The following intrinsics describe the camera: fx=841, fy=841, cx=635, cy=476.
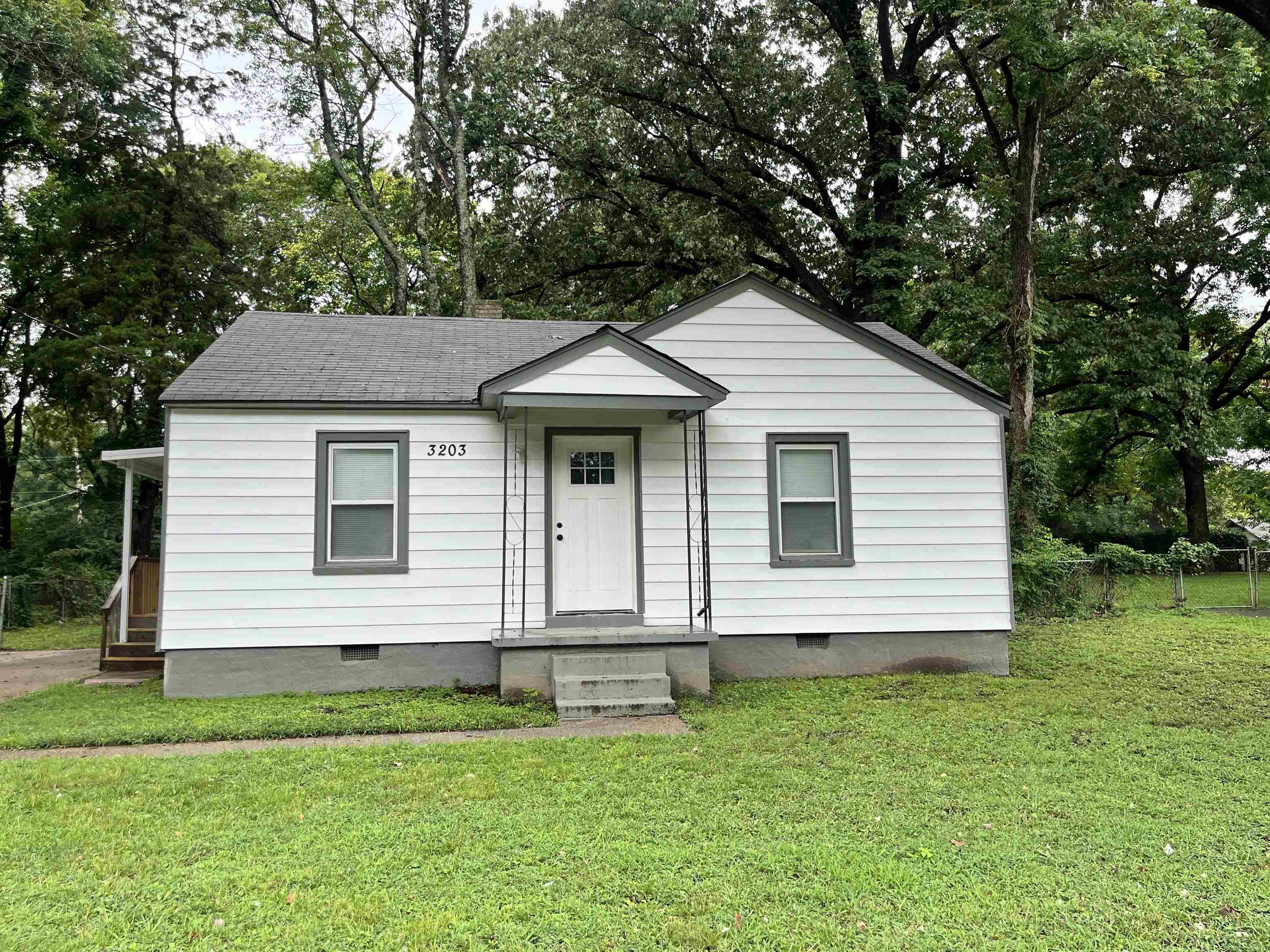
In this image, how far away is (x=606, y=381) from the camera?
8.57 meters

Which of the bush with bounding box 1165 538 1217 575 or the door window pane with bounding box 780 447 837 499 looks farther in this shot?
the bush with bounding box 1165 538 1217 575

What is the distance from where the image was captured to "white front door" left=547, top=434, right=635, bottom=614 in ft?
29.8

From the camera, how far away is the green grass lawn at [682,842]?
3.53 meters

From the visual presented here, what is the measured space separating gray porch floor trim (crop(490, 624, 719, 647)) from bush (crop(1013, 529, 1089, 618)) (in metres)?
7.81

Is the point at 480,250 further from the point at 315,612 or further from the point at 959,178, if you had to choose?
the point at 315,612

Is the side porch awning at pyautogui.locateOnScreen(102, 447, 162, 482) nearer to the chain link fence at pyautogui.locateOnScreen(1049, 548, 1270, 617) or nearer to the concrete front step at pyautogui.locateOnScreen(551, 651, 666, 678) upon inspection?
the concrete front step at pyautogui.locateOnScreen(551, 651, 666, 678)

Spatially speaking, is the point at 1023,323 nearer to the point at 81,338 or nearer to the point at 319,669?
the point at 319,669

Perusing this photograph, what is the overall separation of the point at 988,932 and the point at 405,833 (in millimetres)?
2913

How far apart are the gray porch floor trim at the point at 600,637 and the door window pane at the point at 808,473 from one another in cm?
198

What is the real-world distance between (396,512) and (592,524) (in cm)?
208

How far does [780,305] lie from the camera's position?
9648mm

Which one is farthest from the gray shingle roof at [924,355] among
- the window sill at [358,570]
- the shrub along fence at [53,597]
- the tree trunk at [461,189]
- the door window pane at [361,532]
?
the shrub along fence at [53,597]

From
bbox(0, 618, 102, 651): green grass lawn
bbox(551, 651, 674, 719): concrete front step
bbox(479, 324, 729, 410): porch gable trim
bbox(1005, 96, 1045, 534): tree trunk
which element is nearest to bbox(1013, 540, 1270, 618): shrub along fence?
bbox(1005, 96, 1045, 534): tree trunk

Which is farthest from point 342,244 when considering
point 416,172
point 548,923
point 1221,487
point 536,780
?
point 1221,487
